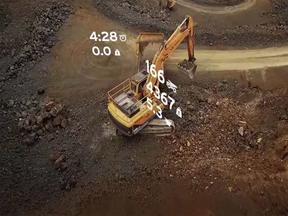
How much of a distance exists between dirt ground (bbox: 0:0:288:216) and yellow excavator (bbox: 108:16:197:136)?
0.62 metres

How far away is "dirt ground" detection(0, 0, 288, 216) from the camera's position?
750 inches

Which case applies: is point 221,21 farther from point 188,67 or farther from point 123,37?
point 123,37

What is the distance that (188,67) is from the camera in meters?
22.7

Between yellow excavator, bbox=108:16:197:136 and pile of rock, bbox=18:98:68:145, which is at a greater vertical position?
yellow excavator, bbox=108:16:197:136

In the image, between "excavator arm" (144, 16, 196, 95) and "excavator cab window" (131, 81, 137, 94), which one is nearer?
"excavator cab window" (131, 81, 137, 94)

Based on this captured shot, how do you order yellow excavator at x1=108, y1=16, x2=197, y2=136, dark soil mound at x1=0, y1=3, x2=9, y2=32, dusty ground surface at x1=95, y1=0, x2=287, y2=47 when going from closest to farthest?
yellow excavator at x1=108, y1=16, x2=197, y2=136 < dusty ground surface at x1=95, y1=0, x2=287, y2=47 < dark soil mound at x1=0, y1=3, x2=9, y2=32

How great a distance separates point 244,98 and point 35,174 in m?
10.0

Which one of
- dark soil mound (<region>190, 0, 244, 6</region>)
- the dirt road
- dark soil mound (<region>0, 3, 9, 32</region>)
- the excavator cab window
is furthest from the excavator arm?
dark soil mound (<region>0, 3, 9, 32</region>)

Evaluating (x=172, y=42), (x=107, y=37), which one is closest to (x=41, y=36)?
(x=107, y=37)

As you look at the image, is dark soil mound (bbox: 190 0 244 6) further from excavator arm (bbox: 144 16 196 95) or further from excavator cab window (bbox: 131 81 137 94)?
excavator cab window (bbox: 131 81 137 94)

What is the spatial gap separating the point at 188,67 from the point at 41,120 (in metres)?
7.22

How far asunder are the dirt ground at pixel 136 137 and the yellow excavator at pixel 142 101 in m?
0.62

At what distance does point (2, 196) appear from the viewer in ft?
63.3

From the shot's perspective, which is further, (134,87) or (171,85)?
(171,85)
